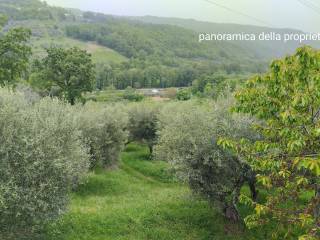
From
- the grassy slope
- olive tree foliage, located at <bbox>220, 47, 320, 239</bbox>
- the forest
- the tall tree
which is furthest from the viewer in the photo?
the tall tree

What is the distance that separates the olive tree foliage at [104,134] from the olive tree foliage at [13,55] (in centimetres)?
1435

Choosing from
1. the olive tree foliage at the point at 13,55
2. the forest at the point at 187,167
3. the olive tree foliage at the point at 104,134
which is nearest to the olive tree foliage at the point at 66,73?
the olive tree foliage at the point at 13,55

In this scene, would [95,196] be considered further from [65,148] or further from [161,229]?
[65,148]

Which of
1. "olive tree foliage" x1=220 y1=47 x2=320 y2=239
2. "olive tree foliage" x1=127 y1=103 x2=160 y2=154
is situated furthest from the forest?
"olive tree foliage" x1=127 y1=103 x2=160 y2=154

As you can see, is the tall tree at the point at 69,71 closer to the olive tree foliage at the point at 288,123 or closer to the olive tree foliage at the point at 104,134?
the olive tree foliage at the point at 104,134

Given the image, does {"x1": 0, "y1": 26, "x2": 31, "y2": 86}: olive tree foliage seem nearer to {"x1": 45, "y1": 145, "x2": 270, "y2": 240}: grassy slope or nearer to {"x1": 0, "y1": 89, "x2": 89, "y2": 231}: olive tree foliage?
{"x1": 45, "y1": 145, "x2": 270, "y2": 240}: grassy slope

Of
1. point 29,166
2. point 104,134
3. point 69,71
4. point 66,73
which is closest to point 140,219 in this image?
point 29,166

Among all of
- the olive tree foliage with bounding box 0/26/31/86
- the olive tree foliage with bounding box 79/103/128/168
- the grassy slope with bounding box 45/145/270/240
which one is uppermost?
the olive tree foliage with bounding box 0/26/31/86

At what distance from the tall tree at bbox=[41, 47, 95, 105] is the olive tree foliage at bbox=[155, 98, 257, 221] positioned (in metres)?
40.1

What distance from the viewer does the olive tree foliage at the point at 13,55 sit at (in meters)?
49.8

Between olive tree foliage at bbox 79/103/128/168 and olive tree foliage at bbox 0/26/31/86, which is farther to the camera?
olive tree foliage at bbox 0/26/31/86

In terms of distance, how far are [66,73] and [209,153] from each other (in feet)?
145

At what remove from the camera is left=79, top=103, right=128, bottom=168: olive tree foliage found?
38.6 m

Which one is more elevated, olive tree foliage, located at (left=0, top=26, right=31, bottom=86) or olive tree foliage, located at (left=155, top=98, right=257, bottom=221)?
olive tree foliage, located at (left=0, top=26, right=31, bottom=86)
